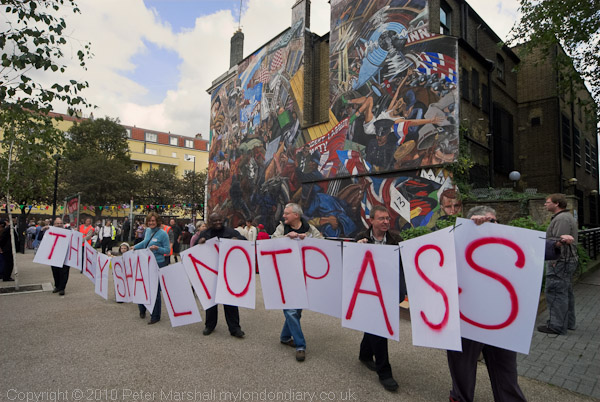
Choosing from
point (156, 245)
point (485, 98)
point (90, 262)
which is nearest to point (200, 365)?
point (156, 245)

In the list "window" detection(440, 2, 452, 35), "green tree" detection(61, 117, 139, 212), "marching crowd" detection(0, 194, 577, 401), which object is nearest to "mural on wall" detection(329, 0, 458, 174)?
"window" detection(440, 2, 452, 35)

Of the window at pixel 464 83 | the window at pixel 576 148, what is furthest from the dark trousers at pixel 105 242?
the window at pixel 576 148

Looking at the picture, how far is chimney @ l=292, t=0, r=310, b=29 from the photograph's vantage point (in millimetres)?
19375

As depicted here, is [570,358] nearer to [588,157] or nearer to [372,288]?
[372,288]

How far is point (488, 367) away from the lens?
Answer: 10.2ft

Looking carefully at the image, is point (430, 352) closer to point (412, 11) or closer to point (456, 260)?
point (456, 260)

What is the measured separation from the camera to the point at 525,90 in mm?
19875

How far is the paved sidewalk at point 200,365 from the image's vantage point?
Answer: 3494 mm

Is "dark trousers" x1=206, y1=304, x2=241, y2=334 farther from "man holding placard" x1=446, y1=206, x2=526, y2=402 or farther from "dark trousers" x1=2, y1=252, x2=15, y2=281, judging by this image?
"dark trousers" x1=2, y1=252, x2=15, y2=281

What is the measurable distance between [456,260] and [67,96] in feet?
20.8

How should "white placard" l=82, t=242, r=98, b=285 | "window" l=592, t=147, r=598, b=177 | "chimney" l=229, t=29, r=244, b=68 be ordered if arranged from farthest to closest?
"window" l=592, t=147, r=598, b=177, "chimney" l=229, t=29, r=244, b=68, "white placard" l=82, t=242, r=98, b=285

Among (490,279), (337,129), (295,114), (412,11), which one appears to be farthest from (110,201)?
(490,279)

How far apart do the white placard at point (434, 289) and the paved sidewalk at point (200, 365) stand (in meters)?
0.78

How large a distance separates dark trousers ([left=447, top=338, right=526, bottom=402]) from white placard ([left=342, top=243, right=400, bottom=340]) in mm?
568
